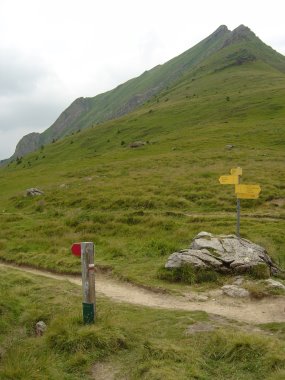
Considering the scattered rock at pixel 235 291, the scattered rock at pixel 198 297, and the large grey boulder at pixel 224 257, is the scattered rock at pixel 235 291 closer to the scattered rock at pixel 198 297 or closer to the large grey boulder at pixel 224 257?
the scattered rock at pixel 198 297

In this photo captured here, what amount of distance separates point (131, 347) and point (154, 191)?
26.9 meters

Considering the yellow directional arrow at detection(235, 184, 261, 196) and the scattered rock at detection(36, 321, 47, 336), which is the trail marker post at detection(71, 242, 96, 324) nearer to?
the scattered rock at detection(36, 321, 47, 336)

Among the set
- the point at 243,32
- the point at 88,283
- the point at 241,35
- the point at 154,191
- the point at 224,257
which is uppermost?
the point at 243,32

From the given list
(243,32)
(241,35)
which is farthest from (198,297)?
(243,32)

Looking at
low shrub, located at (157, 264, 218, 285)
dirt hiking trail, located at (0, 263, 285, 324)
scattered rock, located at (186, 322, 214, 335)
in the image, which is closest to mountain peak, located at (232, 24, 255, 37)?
low shrub, located at (157, 264, 218, 285)

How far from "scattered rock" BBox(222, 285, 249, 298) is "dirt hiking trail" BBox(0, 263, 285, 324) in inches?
8.3

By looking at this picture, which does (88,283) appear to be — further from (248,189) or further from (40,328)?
(248,189)

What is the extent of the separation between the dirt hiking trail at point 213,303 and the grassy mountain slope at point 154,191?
0.81m

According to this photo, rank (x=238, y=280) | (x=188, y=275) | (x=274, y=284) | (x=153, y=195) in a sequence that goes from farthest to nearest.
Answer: (x=153, y=195), (x=188, y=275), (x=238, y=280), (x=274, y=284)

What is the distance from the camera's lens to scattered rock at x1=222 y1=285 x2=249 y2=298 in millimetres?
14453

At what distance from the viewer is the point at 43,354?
9.80 metres

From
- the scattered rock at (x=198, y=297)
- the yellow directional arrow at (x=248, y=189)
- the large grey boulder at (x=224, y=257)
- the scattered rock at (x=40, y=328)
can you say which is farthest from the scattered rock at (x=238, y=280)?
the scattered rock at (x=40, y=328)

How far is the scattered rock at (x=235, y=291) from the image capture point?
1445 centimetres

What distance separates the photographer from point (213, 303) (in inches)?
558
